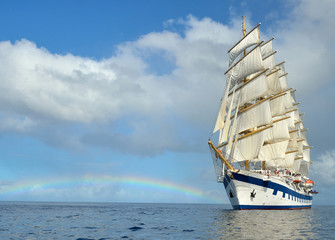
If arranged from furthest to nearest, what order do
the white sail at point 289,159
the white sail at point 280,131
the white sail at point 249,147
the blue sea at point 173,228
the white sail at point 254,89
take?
1. the white sail at point 289,159
2. the white sail at point 280,131
3. the white sail at point 254,89
4. the white sail at point 249,147
5. the blue sea at point 173,228

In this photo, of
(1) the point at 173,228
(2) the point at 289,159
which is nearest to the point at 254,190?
(1) the point at 173,228

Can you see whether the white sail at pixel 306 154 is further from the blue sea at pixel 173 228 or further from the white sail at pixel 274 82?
the blue sea at pixel 173 228

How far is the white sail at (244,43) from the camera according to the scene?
76562mm

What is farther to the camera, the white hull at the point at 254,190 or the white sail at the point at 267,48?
the white sail at the point at 267,48

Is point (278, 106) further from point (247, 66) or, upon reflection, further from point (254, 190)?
point (254, 190)

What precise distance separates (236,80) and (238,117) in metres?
9.22

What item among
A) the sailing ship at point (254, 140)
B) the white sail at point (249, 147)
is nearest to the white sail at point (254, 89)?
the sailing ship at point (254, 140)

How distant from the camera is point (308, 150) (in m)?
108

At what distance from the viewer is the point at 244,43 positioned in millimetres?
78375

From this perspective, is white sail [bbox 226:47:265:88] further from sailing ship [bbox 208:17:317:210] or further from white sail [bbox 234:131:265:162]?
white sail [bbox 234:131:265:162]

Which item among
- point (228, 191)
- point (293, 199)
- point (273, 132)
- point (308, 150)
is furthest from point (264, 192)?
point (308, 150)

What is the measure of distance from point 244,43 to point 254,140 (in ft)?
81.6

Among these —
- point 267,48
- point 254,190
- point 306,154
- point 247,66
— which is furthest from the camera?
point 306,154

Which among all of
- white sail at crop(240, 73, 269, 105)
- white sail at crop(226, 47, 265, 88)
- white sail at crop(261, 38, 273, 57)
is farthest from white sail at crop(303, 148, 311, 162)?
white sail at crop(226, 47, 265, 88)
